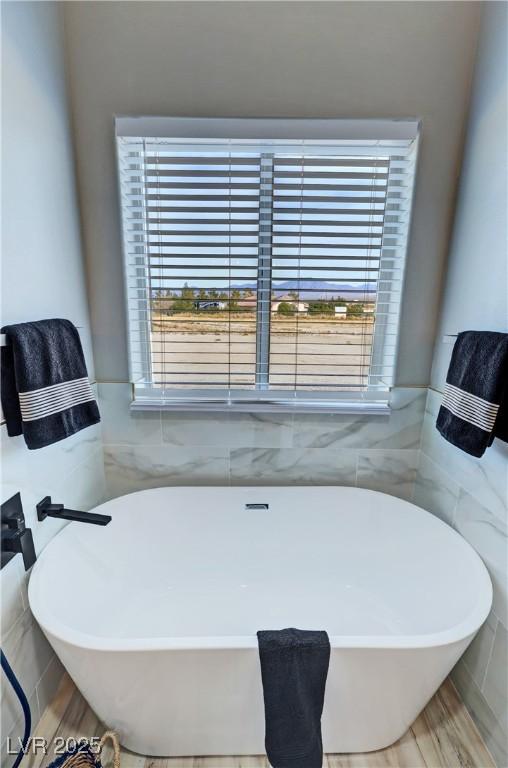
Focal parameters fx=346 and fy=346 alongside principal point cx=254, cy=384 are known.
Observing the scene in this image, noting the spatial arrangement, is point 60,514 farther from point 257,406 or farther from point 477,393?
point 477,393

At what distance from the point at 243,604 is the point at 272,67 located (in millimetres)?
2270

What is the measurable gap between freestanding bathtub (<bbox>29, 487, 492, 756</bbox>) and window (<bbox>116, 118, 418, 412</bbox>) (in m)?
0.52

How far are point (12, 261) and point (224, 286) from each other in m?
0.81

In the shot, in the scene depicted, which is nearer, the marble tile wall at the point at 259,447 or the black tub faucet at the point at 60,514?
the black tub faucet at the point at 60,514

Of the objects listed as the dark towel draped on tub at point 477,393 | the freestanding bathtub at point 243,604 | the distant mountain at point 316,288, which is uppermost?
the distant mountain at point 316,288

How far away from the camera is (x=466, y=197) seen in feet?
4.66

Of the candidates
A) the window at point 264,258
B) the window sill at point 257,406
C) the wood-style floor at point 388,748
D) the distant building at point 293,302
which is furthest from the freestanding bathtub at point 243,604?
the distant building at point 293,302

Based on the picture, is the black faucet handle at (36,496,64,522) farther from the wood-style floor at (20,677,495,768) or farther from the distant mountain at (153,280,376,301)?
the distant mountain at (153,280,376,301)

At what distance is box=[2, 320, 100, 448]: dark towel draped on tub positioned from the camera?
3.45 feet

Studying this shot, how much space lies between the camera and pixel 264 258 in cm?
157

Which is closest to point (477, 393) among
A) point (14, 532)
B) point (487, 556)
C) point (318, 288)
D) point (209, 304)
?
point (487, 556)

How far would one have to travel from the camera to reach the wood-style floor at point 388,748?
112cm

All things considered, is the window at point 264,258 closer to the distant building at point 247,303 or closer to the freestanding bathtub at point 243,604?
the distant building at point 247,303

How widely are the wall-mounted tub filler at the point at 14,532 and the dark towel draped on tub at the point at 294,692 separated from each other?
2.58 feet
